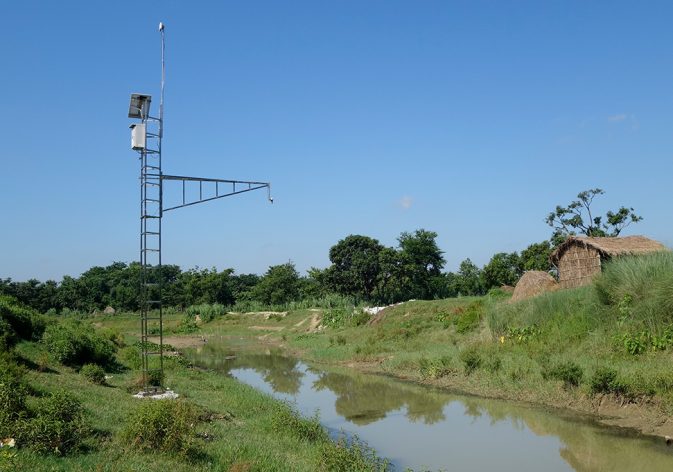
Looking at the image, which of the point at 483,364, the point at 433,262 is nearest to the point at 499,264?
the point at 433,262

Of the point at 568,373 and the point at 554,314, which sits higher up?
the point at 554,314

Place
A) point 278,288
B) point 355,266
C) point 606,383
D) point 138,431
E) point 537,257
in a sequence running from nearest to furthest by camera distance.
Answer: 1. point 138,431
2. point 606,383
3. point 537,257
4. point 355,266
5. point 278,288

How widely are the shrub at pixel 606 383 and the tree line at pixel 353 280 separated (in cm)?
3550

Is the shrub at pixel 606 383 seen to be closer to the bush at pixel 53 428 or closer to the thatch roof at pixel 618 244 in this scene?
the bush at pixel 53 428

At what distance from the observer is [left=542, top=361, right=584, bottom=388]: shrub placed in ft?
48.7

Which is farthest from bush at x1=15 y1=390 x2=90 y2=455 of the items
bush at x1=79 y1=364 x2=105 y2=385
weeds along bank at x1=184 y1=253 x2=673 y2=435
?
weeds along bank at x1=184 y1=253 x2=673 y2=435

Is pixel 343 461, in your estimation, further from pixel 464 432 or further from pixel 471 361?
pixel 471 361

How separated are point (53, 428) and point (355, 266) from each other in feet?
172

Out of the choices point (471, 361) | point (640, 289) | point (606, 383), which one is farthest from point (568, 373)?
point (471, 361)

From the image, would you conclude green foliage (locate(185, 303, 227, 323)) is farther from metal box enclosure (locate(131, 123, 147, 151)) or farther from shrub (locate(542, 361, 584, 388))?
shrub (locate(542, 361, 584, 388))

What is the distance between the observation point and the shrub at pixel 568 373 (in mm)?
14836

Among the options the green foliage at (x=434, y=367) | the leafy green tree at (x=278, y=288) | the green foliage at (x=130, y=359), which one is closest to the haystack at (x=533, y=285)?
the green foliage at (x=434, y=367)

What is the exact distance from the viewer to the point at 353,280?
197 feet

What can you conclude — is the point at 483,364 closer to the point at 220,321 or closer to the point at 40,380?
the point at 40,380
